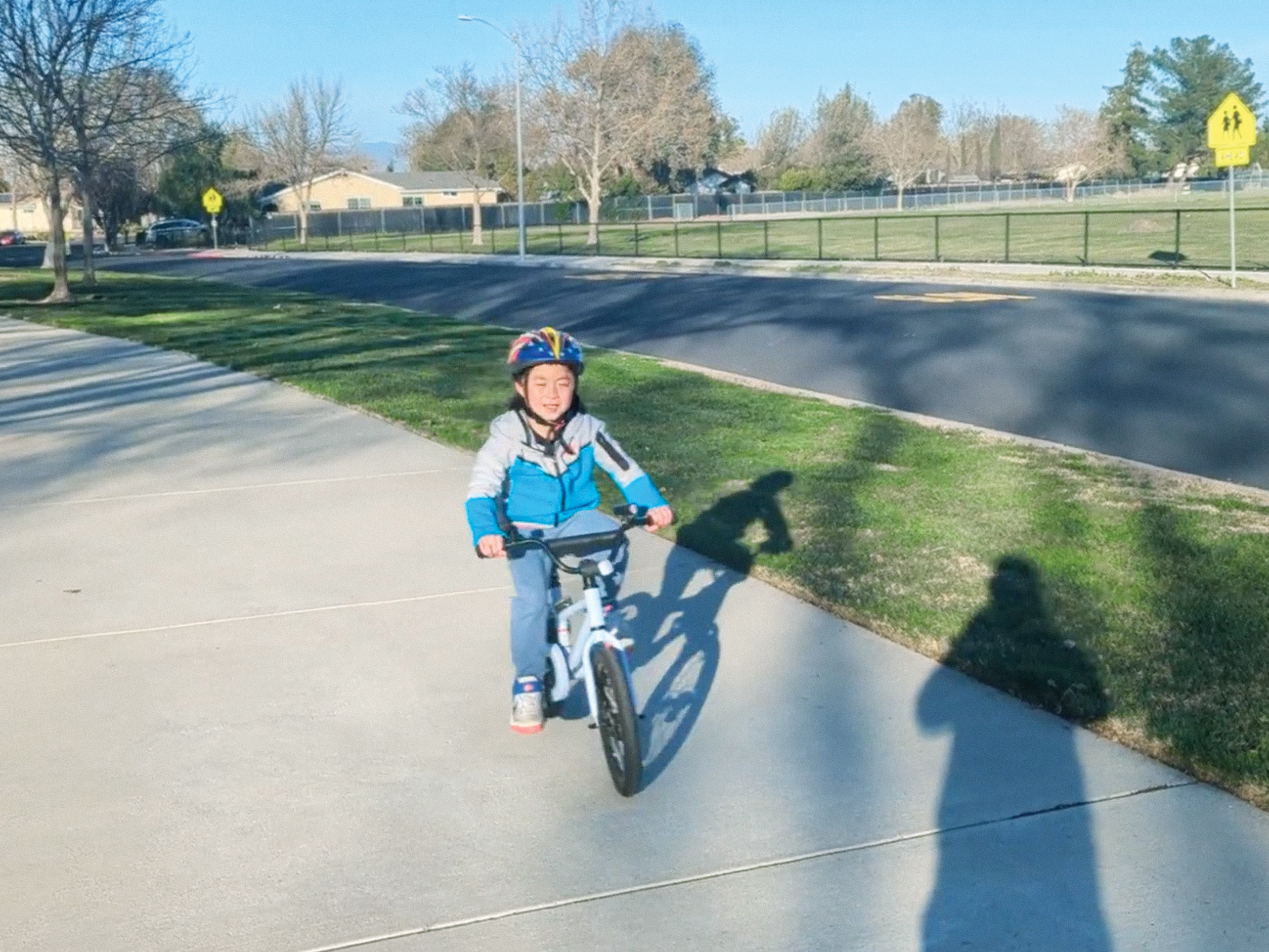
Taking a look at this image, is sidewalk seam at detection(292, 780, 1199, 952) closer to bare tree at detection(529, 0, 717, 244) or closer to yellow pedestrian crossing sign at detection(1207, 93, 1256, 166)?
yellow pedestrian crossing sign at detection(1207, 93, 1256, 166)

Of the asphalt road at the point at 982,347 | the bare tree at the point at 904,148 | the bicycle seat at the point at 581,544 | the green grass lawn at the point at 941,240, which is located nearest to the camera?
the bicycle seat at the point at 581,544

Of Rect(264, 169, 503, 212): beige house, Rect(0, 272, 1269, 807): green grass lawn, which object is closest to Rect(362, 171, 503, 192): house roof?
Rect(264, 169, 503, 212): beige house

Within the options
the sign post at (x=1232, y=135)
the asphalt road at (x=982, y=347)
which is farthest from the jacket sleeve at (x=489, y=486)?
the sign post at (x=1232, y=135)

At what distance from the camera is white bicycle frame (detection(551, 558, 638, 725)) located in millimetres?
4926

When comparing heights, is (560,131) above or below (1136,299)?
above

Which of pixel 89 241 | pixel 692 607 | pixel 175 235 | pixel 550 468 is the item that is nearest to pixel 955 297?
pixel 692 607

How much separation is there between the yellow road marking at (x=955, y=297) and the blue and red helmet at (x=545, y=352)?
799 inches

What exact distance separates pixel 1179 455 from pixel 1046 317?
11.1 m

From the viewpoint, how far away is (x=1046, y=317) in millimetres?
21766

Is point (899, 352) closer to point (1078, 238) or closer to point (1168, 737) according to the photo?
point (1168, 737)

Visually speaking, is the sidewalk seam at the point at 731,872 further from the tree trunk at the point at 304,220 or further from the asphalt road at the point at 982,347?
the tree trunk at the point at 304,220

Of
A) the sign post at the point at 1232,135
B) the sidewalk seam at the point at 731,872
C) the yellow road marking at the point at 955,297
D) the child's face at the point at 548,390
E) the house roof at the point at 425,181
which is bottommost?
the sidewalk seam at the point at 731,872

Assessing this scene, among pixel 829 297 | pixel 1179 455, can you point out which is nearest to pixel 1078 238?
pixel 829 297

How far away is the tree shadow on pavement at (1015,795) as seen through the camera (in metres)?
3.96
